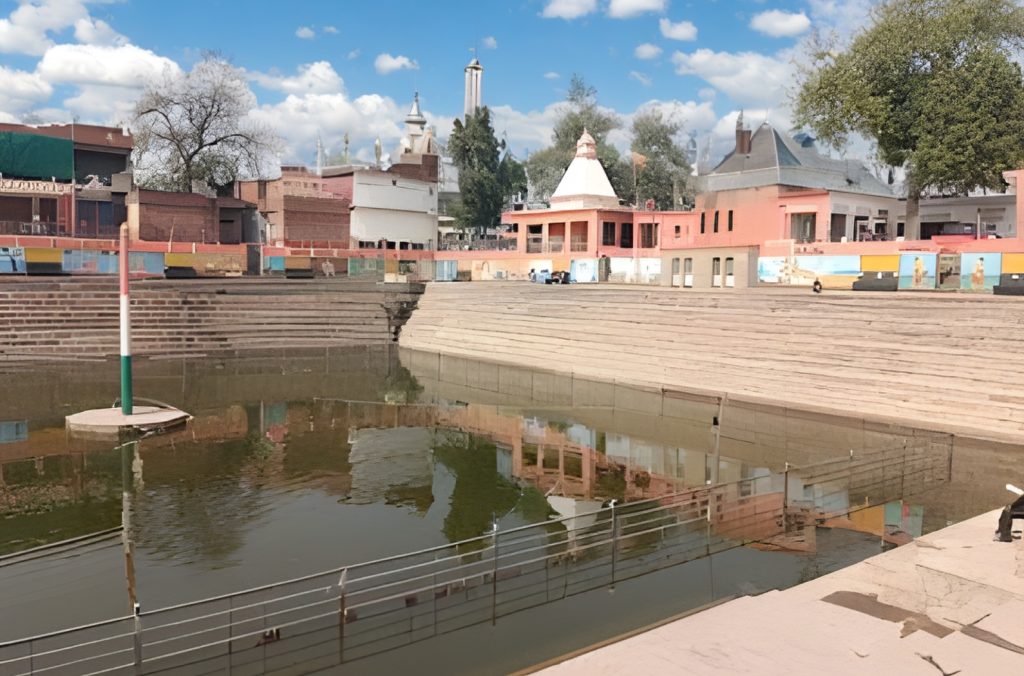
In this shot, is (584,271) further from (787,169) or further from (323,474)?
(323,474)

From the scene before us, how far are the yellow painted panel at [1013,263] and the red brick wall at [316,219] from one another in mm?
48200

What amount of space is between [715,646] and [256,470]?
533 inches

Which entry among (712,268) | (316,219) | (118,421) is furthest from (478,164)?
(118,421)

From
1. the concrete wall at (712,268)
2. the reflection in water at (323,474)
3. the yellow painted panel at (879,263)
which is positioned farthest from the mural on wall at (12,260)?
the yellow painted panel at (879,263)

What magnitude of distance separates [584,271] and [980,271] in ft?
82.7

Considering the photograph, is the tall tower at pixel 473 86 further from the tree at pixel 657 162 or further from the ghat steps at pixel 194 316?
the ghat steps at pixel 194 316

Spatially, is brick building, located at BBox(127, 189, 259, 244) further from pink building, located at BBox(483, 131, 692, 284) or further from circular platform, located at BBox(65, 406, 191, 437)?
circular platform, located at BBox(65, 406, 191, 437)

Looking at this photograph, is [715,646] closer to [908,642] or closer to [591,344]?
[908,642]

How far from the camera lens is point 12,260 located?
149ft

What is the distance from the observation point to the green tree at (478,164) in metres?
77.1

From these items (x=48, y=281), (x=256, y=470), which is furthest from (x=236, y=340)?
(x=256, y=470)

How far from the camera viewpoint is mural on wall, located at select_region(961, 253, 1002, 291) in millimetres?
34750

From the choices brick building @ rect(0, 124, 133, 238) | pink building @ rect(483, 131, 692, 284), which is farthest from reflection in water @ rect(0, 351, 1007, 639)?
brick building @ rect(0, 124, 133, 238)

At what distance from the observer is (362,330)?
1763 inches
